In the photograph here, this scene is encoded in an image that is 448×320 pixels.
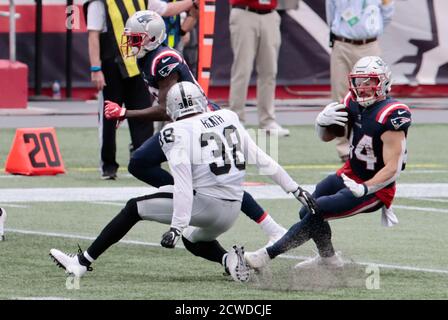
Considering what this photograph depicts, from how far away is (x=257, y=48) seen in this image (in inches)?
696

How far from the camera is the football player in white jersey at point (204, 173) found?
9.21 m

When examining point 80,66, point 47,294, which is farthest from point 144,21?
point 80,66

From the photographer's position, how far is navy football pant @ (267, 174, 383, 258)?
31.2 feet

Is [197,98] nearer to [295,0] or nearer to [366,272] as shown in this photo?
[366,272]

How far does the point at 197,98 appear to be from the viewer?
9367 millimetres

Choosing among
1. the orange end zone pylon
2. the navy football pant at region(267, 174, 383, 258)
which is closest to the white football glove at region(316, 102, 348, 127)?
the navy football pant at region(267, 174, 383, 258)

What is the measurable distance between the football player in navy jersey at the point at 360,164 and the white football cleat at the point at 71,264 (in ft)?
3.28

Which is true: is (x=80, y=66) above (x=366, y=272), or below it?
below

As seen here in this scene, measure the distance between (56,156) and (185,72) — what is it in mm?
4376

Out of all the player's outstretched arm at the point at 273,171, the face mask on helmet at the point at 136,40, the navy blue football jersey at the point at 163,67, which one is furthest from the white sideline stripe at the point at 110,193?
the player's outstretched arm at the point at 273,171

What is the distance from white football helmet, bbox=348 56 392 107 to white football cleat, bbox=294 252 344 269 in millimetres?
978

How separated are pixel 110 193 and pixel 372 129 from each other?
167 inches

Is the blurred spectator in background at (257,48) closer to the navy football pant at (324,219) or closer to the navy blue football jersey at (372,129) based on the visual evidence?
the navy blue football jersey at (372,129)
